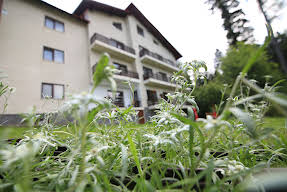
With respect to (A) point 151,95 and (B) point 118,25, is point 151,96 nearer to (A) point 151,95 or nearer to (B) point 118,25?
(A) point 151,95

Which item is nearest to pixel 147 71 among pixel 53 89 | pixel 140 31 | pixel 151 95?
pixel 151 95

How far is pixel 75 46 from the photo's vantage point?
5.35m

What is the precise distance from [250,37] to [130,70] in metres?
10.2

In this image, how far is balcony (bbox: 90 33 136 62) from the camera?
5.48 meters

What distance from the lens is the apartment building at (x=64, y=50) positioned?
3854 mm

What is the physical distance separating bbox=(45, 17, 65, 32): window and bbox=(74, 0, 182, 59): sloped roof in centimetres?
164

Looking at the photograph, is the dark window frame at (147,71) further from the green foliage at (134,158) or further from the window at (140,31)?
the green foliage at (134,158)

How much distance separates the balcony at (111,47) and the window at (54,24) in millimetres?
1238

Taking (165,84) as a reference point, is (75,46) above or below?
above

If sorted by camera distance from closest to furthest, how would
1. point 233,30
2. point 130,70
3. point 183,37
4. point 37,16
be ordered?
point 183,37, point 37,16, point 130,70, point 233,30

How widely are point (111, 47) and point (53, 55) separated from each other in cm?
235

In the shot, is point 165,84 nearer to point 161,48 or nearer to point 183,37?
point 161,48

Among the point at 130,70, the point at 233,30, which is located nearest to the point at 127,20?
the point at 130,70

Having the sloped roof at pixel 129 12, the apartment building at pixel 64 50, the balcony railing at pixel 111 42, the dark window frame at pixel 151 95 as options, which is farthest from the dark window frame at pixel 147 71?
the sloped roof at pixel 129 12
